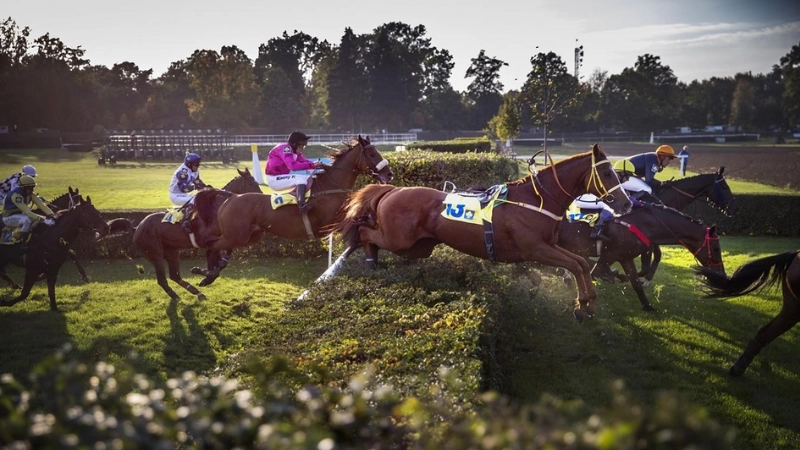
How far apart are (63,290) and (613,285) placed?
30.4ft

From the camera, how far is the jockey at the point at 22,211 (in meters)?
10.1

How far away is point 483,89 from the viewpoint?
80.3 metres

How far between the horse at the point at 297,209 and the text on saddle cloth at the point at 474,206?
2.20 m

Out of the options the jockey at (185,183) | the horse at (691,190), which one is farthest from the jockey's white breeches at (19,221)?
the horse at (691,190)

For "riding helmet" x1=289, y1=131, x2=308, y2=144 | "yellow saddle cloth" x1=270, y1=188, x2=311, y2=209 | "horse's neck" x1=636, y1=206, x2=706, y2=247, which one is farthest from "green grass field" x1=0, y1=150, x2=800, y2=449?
"riding helmet" x1=289, y1=131, x2=308, y2=144

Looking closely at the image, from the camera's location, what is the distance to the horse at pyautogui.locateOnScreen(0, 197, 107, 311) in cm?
962

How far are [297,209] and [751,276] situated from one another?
6.34 metres

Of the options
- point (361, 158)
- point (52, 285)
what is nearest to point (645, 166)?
point (361, 158)

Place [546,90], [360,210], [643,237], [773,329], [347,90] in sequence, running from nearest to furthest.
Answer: [773,329], [360,210], [643,237], [546,90], [347,90]

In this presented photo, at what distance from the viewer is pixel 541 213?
751cm

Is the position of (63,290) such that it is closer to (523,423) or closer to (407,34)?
(523,423)

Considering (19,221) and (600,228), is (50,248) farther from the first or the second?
(600,228)

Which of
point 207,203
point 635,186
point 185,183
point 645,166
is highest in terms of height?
point 645,166

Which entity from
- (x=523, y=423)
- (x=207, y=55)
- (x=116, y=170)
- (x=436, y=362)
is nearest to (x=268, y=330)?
(x=436, y=362)
